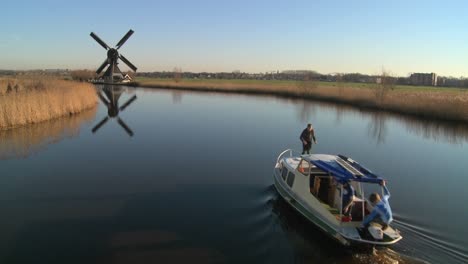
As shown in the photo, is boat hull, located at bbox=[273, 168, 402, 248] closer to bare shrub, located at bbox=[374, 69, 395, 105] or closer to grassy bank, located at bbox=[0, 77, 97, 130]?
grassy bank, located at bbox=[0, 77, 97, 130]

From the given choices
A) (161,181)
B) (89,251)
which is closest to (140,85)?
(161,181)

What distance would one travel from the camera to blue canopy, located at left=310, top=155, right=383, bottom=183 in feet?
28.6

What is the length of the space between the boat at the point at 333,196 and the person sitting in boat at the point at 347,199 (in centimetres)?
8

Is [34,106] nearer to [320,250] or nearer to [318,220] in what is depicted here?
[318,220]

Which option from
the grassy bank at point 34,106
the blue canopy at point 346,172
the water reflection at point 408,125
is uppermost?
the grassy bank at point 34,106

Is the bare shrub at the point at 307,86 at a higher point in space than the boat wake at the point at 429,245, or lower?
higher

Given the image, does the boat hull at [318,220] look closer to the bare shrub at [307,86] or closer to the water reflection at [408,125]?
the water reflection at [408,125]

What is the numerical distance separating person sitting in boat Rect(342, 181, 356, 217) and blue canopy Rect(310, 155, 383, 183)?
198 mm

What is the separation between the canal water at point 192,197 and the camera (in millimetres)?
8570

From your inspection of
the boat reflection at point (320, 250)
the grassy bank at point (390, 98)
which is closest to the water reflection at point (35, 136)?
the boat reflection at point (320, 250)

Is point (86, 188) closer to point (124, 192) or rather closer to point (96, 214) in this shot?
point (124, 192)

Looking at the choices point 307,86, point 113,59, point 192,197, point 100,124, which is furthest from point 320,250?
point 113,59

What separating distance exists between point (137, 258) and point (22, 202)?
18.3ft

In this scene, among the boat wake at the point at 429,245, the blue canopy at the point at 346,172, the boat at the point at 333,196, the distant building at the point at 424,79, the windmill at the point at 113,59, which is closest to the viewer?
the boat at the point at 333,196
